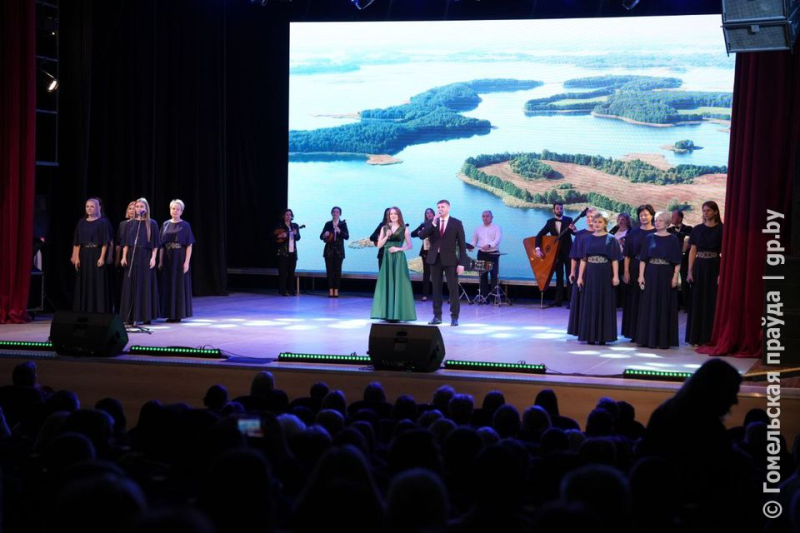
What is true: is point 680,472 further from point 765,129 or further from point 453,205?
point 453,205

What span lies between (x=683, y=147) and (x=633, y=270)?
438 cm

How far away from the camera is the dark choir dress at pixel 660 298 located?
9938 millimetres

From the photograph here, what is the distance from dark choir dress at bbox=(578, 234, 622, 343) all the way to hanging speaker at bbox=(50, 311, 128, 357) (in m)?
5.09

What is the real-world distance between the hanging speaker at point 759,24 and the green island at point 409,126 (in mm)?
7494

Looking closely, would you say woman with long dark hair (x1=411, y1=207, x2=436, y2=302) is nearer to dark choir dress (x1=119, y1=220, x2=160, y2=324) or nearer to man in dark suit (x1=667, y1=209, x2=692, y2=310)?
man in dark suit (x1=667, y1=209, x2=692, y2=310)

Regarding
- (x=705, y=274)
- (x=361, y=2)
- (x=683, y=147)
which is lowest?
(x=705, y=274)

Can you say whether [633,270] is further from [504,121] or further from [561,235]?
[504,121]

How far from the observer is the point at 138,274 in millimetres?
11273

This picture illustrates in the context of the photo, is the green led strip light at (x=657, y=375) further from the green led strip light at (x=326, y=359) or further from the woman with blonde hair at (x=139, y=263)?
the woman with blonde hair at (x=139, y=263)

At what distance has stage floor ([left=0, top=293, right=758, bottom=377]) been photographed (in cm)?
882

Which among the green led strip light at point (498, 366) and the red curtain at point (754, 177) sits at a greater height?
the red curtain at point (754, 177)

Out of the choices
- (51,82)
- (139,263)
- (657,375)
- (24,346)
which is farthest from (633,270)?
(51,82)

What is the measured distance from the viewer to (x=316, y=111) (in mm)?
16406

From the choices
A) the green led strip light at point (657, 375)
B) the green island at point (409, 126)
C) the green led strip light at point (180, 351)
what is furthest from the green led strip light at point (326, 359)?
the green island at point (409, 126)
